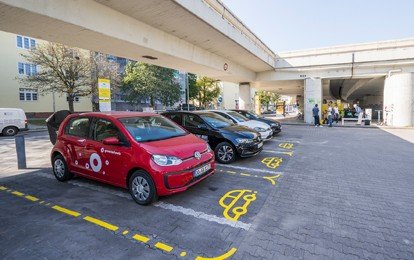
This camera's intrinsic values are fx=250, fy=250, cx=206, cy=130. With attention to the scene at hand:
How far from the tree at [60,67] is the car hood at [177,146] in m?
22.8

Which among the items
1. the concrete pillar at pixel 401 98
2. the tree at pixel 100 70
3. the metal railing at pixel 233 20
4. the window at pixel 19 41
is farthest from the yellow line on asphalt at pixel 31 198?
the window at pixel 19 41

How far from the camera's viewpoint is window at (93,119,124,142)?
15.8 feet

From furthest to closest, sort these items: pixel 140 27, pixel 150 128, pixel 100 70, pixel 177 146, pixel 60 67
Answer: pixel 100 70
pixel 60 67
pixel 140 27
pixel 150 128
pixel 177 146

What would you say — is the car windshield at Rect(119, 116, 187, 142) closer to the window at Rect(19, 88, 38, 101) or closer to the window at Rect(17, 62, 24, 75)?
the window at Rect(19, 88, 38, 101)

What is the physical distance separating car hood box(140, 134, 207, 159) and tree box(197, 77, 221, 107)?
37856mm

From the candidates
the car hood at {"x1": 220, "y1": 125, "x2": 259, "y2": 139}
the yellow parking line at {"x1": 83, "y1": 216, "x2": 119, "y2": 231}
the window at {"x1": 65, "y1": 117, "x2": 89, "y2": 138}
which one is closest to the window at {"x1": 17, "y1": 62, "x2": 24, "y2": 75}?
the window at {"x1": 65, "y1": 117, "x2": 89, "y2": 138}

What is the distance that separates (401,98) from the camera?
58.9ft

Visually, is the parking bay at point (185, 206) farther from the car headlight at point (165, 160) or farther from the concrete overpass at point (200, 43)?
the concrete overpass at point (200, 43)

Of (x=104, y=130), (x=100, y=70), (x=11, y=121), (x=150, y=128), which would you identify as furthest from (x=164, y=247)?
(x=100, y=70)

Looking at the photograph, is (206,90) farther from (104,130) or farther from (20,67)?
(104,130)

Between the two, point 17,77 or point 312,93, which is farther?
point 17,77

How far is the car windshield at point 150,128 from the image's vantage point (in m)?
4.79

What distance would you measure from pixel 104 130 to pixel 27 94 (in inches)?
1309

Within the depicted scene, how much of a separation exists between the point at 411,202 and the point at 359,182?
117cm
